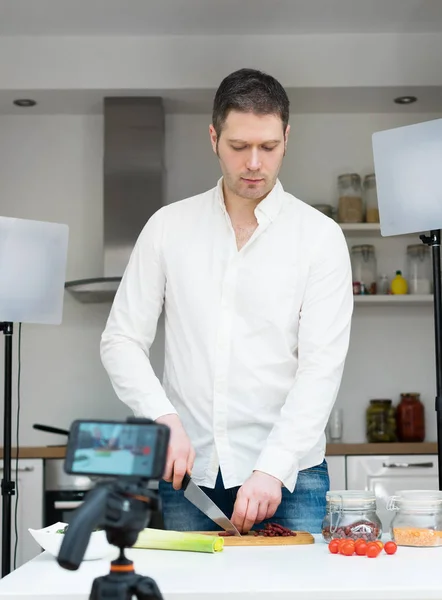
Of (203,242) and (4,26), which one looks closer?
(203,242)

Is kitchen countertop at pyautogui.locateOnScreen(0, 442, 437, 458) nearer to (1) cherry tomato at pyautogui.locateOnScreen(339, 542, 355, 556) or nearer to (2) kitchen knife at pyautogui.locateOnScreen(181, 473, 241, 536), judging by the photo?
(2) kitchen knife at pyautogui.locateOnScreen(181, 473, 241, 536)

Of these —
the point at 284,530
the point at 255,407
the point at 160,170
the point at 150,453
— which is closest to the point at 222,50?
the point at 160,170

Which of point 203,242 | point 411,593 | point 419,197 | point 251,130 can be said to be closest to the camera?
point 411,593

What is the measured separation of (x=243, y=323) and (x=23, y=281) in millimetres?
1049

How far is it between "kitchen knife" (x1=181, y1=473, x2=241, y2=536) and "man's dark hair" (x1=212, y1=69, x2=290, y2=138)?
2.45ft

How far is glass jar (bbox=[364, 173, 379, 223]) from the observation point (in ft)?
13.9

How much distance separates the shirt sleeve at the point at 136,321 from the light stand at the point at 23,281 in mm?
787

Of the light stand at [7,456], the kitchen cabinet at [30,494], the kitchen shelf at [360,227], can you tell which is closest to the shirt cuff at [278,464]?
the light stand at [7,456]

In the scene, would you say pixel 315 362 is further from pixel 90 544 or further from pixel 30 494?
pixel 30 494

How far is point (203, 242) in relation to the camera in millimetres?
1981

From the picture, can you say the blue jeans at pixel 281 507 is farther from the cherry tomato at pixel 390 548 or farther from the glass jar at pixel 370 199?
the glass jar at pixel 370 199

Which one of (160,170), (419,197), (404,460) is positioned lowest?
(404,460)

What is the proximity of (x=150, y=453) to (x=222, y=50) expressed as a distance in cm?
368

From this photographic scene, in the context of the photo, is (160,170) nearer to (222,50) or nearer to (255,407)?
(222,50)
